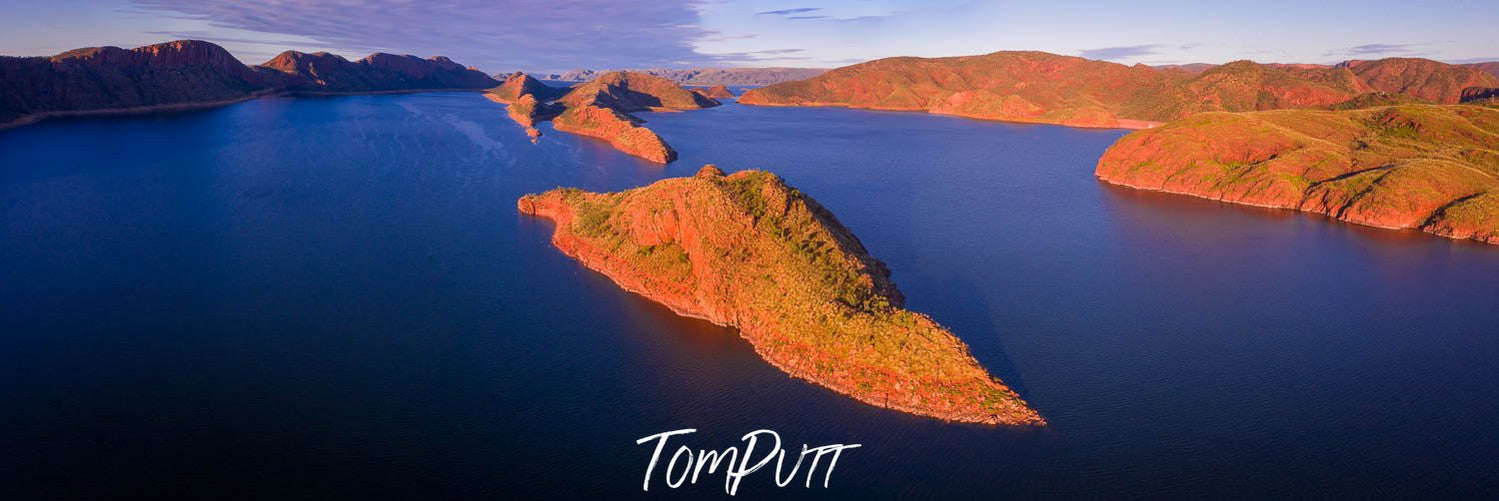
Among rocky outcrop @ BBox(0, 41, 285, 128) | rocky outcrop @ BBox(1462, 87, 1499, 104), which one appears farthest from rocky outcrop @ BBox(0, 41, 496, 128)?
rocky outcrop @ BBox(1462, 87, 1499, 104)

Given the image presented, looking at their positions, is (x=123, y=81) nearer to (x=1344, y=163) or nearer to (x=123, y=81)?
(x=123, y=81)

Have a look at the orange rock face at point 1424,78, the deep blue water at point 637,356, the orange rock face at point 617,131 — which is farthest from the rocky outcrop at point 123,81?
the orange rock face at point 1424,78

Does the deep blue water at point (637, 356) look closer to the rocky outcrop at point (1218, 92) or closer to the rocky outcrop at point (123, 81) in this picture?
the rocky outcrop at point (123, 81)

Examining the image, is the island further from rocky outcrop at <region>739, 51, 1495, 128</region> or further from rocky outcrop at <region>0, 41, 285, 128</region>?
rocky outcrop at <region>739, 51, 1495, 128</region>

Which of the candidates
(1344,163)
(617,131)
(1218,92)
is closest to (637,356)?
(1344,163)

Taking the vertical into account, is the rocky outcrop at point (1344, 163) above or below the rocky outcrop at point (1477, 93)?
below

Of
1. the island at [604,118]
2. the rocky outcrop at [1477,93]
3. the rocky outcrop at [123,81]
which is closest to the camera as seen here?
the island at [604,118]
